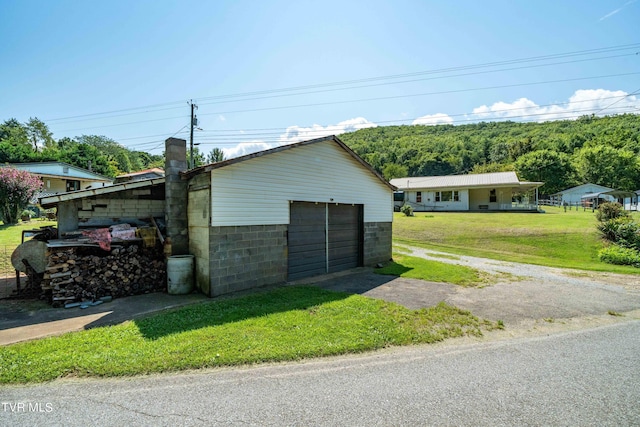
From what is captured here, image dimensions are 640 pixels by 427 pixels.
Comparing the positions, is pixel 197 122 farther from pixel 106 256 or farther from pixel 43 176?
pixel 106 256

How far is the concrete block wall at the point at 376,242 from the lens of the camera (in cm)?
1221

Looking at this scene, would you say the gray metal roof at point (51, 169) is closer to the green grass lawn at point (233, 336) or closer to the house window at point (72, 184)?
the house window at point (72, 184)

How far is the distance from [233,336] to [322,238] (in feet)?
19.5

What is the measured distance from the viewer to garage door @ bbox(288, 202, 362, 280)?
384 inches

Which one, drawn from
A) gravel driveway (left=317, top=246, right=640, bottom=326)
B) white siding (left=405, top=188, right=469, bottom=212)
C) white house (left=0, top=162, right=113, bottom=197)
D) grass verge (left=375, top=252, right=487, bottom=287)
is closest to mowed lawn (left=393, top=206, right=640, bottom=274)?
gravel driveway (left=317, top=246, right=640, bottom=326)

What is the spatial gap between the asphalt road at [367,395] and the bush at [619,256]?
12011mm

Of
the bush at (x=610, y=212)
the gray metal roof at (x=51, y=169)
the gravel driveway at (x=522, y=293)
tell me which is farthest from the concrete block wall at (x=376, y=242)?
the gray metal roof at (x=51, y=169)

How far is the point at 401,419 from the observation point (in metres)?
3.10

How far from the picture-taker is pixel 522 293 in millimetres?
8414

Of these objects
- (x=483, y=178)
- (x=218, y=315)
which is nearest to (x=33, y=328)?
(x=218, y=315)

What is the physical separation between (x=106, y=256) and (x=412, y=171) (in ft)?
249

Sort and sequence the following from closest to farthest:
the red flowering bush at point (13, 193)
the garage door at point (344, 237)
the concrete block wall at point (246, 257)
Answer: the concrete block wall at point (246, 257) < the garage door at point (344, 237) < the red flowering bush at point (13, 193)

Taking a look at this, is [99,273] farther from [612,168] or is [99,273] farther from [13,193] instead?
[612,168]

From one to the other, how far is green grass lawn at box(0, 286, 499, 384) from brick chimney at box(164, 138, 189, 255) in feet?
8.11
